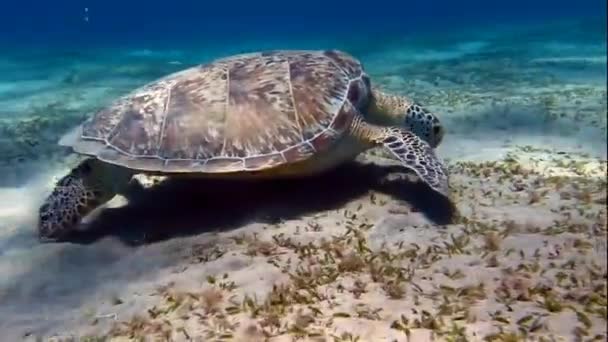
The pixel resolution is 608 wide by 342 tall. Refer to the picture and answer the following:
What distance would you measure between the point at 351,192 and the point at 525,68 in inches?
467

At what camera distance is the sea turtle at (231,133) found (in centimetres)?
511

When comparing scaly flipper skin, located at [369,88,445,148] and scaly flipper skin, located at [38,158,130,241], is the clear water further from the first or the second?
scaly flipper skin, located at [369,88,445,148]

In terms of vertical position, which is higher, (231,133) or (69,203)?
(231,133)

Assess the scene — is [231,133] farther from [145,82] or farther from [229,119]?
[145,82]

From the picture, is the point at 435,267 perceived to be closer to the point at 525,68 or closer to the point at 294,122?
the point at 294,122

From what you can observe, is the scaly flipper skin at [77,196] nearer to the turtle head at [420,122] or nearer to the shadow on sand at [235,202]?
the shadow on sand at [235,202]

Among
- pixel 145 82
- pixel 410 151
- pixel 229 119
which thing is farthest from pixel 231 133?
pixel 145 82

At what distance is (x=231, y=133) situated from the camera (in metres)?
5.20

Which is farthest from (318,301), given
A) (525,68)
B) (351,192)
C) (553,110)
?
(525,68)

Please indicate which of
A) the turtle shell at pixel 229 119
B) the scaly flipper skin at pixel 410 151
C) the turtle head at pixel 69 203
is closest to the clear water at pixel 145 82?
the turtle head at pixel 69 203

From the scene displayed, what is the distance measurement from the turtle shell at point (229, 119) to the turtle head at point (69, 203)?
0.30 m

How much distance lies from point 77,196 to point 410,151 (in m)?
3.36

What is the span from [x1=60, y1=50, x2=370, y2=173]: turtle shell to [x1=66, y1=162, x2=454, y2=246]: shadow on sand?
51 centimetres

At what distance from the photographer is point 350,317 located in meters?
3.28
